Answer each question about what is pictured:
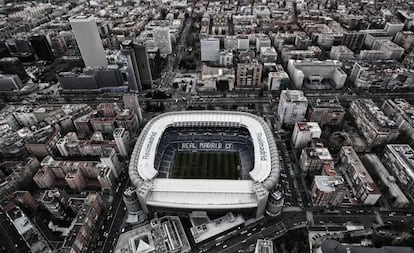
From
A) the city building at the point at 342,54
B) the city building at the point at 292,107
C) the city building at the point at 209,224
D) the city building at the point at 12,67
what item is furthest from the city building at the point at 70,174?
the city building at the point at 342,54

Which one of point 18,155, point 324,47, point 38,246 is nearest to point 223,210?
point 38,246

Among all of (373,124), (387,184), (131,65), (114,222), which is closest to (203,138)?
(114,222)

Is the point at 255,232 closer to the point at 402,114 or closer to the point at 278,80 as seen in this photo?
the point at 278,80

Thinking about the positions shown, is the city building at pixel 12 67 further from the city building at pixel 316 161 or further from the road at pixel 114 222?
the city building at pixel 316 161

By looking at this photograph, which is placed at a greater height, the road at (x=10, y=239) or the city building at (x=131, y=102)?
the city building at (x=131, y=102)

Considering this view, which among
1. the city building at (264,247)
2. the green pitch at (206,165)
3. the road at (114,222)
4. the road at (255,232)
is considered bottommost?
the road at (255,232)

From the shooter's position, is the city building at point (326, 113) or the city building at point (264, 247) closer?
the city building at point (264, 247)
